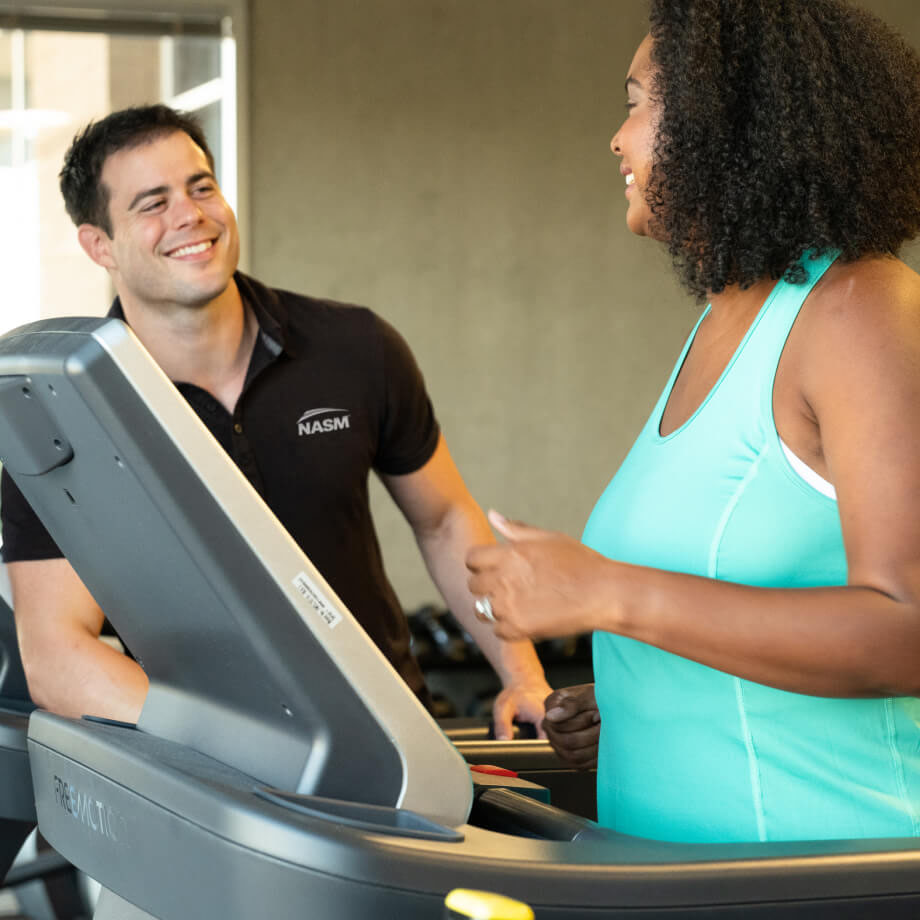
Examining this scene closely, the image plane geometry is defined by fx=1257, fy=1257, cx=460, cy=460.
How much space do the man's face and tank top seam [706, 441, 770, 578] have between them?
1.36 meters

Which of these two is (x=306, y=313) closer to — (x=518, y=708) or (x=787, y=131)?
(x=518, y=708)

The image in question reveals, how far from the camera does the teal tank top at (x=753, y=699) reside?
1.02m

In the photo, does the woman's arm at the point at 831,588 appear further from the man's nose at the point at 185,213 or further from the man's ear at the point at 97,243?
the man's ear at the point at 97,243

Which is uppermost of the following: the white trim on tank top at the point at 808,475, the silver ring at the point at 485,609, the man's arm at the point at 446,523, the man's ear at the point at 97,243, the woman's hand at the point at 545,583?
the man's ear at the point at 97,243

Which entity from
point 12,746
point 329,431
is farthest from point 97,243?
point 12,746

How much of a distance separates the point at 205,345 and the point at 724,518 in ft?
4.47

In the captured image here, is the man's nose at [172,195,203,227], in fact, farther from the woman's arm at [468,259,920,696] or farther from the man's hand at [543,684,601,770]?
the woman's arm at [468,259,920,696]

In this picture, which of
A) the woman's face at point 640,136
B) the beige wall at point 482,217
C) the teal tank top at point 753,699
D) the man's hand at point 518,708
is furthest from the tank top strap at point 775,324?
the beige wall at point 482,217

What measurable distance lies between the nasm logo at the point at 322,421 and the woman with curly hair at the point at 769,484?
1049 mm

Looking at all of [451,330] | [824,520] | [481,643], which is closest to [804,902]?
[824,520]

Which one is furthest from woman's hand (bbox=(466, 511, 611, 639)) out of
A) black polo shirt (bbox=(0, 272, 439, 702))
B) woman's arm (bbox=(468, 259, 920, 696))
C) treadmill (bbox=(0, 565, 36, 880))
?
black polo shirt (bbox=(0, 272, 439, 702))

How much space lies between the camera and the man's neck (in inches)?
86.1

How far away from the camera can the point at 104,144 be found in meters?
2.34

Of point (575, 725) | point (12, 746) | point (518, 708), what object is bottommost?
point (518, 708)
